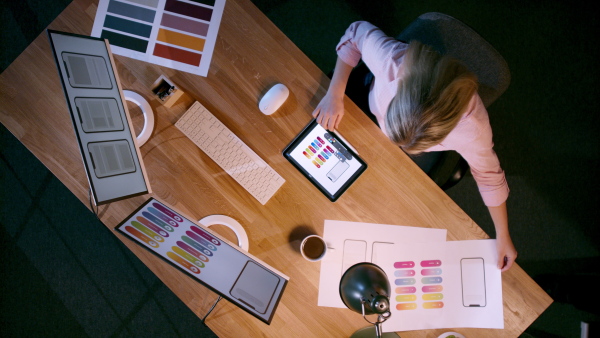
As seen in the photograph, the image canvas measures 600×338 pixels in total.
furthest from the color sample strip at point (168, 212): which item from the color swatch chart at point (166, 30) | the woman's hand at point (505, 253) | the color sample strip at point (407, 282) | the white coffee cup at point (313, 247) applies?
the woman's hand at point (505, 253)

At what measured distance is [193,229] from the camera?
94cm

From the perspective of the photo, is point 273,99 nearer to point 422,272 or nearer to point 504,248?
point 422,272

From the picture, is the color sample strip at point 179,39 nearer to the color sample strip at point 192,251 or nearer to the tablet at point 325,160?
the tablet at point 325,160

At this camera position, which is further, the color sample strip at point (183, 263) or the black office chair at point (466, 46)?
the black office chair at point (466, 46)

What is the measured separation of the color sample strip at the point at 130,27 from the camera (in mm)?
1235

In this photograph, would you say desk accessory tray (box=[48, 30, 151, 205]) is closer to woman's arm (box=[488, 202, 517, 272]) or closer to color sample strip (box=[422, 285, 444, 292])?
color sample strip (box=[422, 285, 444, 292])

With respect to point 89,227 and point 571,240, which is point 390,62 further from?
point 89,227

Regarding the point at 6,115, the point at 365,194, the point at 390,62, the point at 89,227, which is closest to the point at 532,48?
the point at 390,62

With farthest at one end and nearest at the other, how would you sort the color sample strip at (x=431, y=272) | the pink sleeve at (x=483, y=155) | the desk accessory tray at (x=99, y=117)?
the color sample strip at (x=431, y=272) → the pink sleeve at (x=483, y=155) → the desk accessory tray at (x=99, y=117)

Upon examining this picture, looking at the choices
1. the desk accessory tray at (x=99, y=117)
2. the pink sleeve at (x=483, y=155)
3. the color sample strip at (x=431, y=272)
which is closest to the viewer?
the desk accessory tray at (x=99, y=117)

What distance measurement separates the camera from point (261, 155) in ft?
4.00

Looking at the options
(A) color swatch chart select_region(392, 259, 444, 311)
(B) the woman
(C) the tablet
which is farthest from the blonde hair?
(A) color swatch chart select_region(392, 259, 444, 311)

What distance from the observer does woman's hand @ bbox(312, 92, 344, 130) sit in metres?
1.17

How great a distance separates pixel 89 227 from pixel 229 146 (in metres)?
1.26
